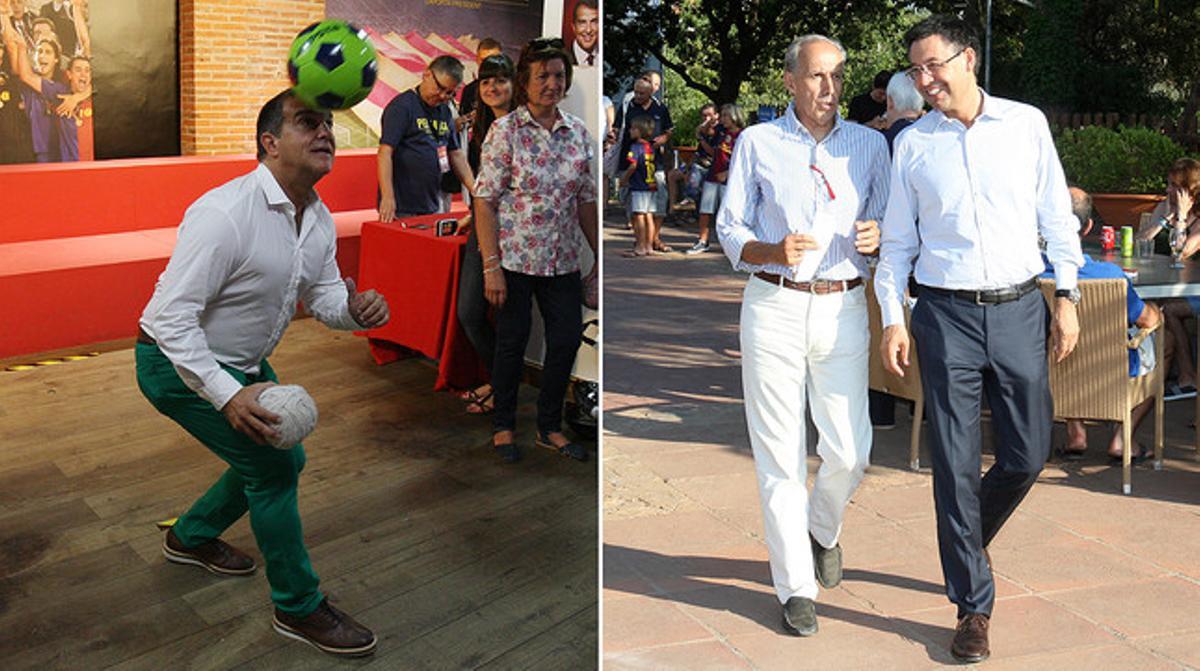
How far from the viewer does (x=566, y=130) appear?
393 centimetres

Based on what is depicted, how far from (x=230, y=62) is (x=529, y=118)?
888mm

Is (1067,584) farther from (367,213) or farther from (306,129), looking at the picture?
(367,213)

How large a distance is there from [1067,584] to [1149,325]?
1.13m

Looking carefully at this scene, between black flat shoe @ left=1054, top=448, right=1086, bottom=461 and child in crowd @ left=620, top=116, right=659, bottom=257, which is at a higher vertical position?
child in crowd @ left=620, top=116, right=659, bottom=257

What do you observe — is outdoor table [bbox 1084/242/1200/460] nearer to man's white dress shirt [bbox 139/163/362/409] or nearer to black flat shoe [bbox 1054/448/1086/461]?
black flat shoe [bbox 1054/448/1086/461]

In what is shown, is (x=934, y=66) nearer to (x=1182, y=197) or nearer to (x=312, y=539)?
(x=312, y=539)

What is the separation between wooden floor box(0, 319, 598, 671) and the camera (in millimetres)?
2889

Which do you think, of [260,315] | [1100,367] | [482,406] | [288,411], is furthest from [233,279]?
[1100,367]

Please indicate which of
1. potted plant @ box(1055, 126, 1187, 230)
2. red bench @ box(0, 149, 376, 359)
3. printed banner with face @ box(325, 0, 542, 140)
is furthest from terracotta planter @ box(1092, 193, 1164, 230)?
red bench @ box(0, 149, 376, 359)

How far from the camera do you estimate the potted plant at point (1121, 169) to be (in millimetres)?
8898

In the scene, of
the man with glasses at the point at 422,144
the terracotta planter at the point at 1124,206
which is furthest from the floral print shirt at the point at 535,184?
the terracotta planter at the point at 1124,206

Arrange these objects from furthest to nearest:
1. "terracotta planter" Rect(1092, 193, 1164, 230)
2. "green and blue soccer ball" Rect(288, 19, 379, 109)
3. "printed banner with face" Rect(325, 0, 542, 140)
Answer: "terracotta planter" Rect(1092, 193, 1164, 230) < "printed banner with face" Rect(325, 0, 542, 140) < "green and blue soccer ball" Rect(288, 19, 379, 109)

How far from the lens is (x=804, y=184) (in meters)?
2.84

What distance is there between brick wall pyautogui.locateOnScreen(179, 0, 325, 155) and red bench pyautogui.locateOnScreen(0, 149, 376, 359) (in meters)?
0.18
